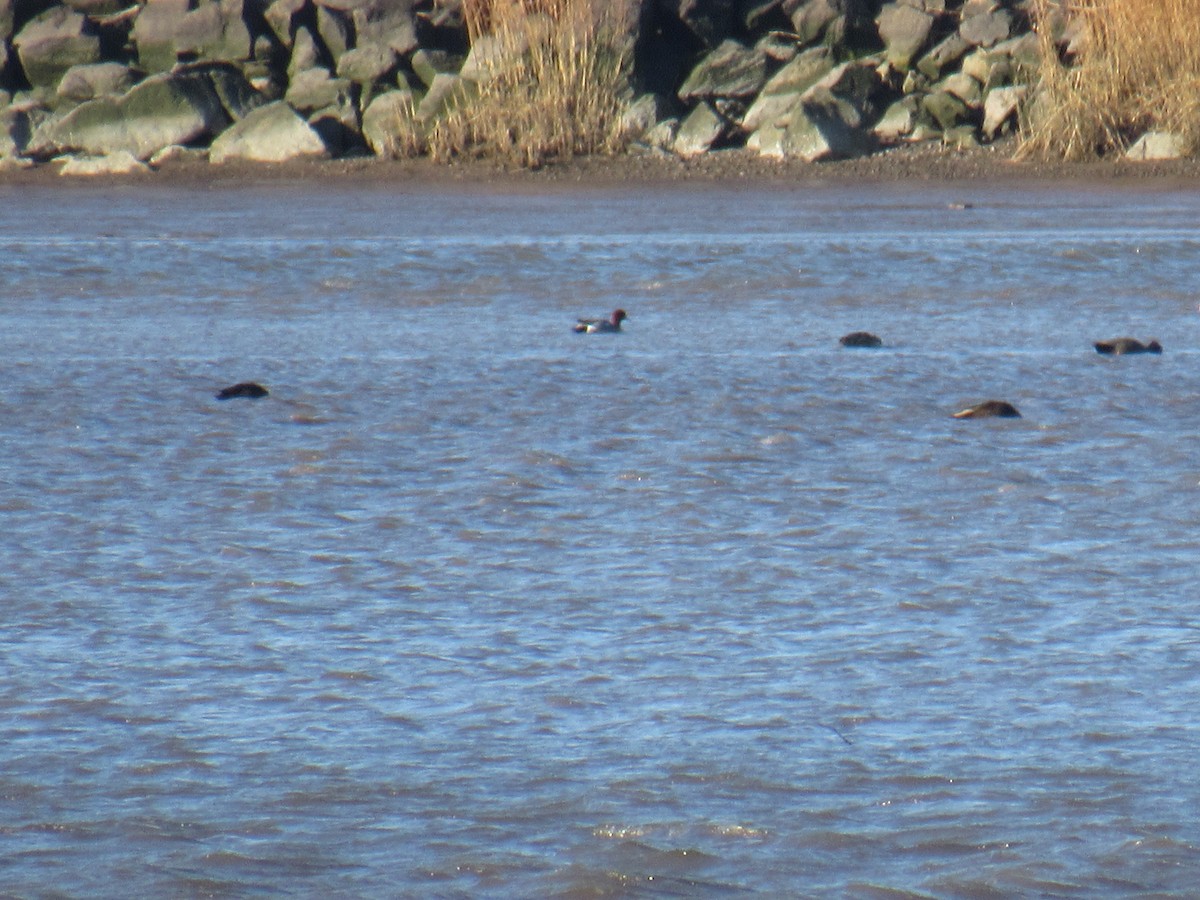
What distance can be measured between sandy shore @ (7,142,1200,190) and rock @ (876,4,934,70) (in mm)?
2497

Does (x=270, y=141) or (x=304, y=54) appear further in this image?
(x=304, y=54)

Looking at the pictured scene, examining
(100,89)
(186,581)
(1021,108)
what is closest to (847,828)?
(186,581)

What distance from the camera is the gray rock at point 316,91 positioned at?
65.8ft

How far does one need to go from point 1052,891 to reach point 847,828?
1.00 ft

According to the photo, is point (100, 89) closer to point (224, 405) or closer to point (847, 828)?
point (224, 405)

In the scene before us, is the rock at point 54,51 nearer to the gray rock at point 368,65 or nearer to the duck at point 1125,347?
the gray rock at point 368,65

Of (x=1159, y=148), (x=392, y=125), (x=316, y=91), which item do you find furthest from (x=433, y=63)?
(x=1159, y=148)

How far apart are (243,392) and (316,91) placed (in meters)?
14.3

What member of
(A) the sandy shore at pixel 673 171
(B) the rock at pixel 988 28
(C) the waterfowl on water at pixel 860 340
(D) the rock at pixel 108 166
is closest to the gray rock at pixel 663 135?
(A) the sandy shore at pixel 673 171

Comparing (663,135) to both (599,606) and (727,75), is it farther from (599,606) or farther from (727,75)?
(599,606)

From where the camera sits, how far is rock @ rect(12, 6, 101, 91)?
2188 cm

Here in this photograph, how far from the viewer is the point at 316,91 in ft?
66.5

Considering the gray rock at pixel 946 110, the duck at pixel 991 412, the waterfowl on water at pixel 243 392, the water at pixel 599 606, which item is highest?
the water at pixel 599 606

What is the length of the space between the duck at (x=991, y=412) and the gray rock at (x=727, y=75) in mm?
14556
